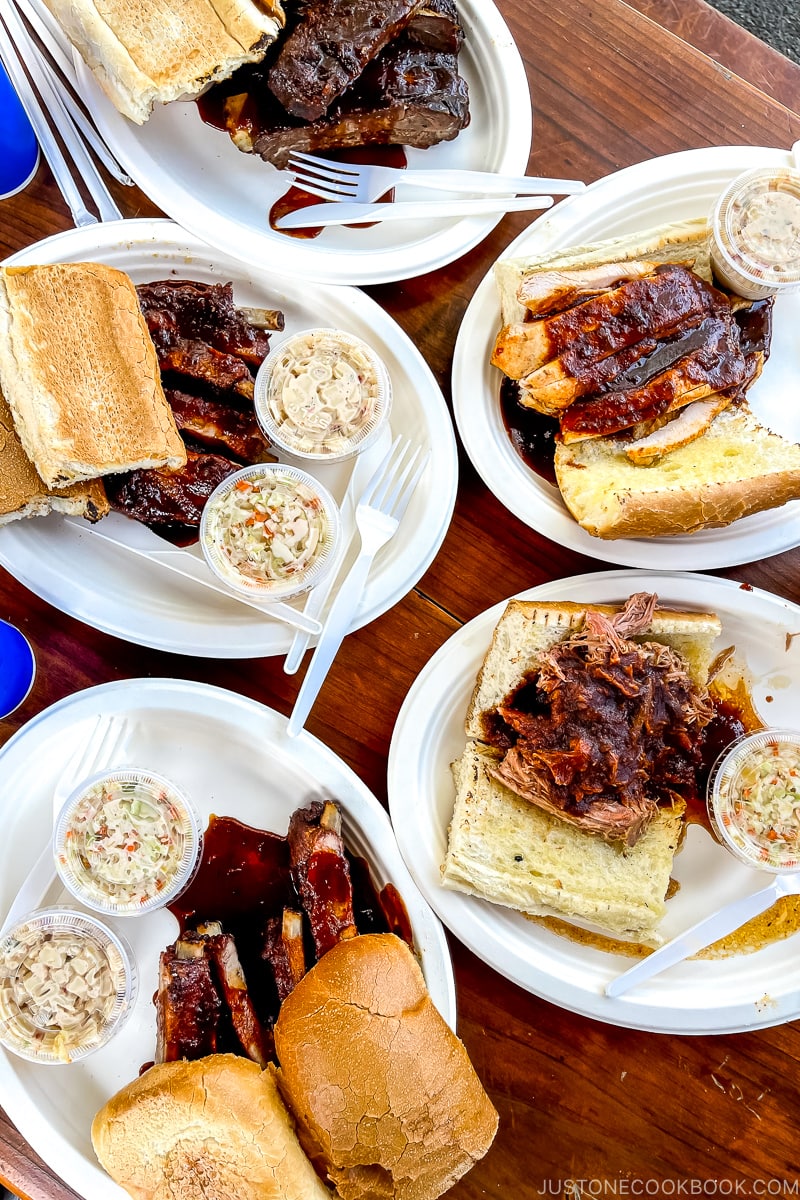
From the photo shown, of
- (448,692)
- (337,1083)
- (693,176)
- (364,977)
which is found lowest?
(337,1083)

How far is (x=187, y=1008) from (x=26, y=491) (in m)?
1.55

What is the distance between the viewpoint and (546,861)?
106 inches

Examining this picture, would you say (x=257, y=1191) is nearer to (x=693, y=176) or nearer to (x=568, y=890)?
(x=568, y=890)

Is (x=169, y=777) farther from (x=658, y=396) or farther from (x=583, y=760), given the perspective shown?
(x=658, y=396)

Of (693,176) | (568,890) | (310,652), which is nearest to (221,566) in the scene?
(310,652)

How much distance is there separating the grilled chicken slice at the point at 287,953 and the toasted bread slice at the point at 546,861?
18.5 inches

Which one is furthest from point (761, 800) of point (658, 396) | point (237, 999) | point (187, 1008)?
point (187, 1008)

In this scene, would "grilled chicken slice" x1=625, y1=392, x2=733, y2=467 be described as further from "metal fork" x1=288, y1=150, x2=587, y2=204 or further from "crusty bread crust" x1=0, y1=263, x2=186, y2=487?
"crusty bread crust" x1=0, y1=263, x2=186, y2=487

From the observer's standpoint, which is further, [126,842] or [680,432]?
[680,432]

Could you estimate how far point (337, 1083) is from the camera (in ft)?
7.59

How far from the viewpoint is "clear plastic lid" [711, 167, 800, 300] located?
2.63 m

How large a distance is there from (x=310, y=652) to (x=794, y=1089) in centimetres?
215

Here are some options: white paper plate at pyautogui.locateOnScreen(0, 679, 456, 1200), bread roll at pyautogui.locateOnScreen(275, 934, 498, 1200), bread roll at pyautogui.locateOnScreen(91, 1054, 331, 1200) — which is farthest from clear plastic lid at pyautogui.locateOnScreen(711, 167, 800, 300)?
bread roll at pyautogui.locateOnScreen(91, 1054, 331, 1200)

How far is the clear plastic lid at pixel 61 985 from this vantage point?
2.47m
